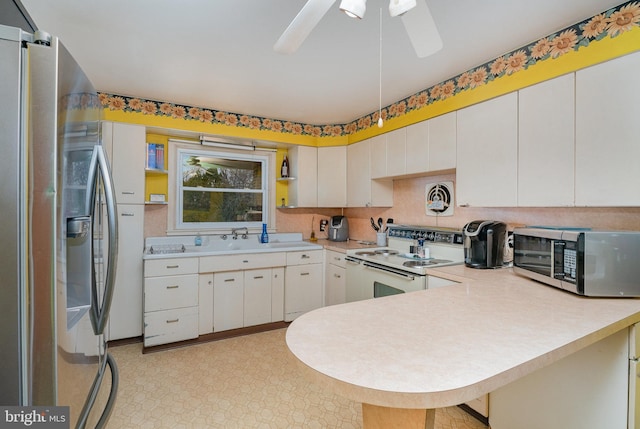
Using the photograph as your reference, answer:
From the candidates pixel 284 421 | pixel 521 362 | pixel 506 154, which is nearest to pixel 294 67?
pixel 506 154

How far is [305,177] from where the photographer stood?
11.7 feet

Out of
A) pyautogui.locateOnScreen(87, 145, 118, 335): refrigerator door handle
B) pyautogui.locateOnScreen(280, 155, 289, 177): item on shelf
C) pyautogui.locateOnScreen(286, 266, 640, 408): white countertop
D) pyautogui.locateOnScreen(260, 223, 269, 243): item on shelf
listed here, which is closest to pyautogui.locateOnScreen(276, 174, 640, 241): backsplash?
pyautogui.locateOnScreen(260, 223, 269, 243): item on shelf

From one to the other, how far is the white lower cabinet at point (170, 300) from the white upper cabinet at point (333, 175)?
173cm

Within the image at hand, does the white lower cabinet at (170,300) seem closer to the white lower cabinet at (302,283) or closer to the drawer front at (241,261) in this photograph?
the drawer front at (241,261)

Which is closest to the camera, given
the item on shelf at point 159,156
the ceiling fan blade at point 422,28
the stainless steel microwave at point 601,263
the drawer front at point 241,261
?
the ceiling fan blade at point 422,28

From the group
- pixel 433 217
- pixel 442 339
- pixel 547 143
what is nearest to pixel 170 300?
pixel 442 339

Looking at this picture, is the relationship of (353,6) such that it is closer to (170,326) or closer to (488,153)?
(488,153)

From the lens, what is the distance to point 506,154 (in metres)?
1.93

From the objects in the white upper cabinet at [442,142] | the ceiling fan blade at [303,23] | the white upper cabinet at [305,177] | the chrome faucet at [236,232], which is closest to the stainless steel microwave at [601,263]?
the white upper cabinet at [442,142]

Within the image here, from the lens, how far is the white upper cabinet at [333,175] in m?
3.62

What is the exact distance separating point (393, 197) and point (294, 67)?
5.79 feet

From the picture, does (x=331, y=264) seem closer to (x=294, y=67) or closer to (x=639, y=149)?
(x=294, y=67)

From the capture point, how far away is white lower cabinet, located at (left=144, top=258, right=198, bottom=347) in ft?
8.32

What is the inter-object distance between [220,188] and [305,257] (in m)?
1.32
